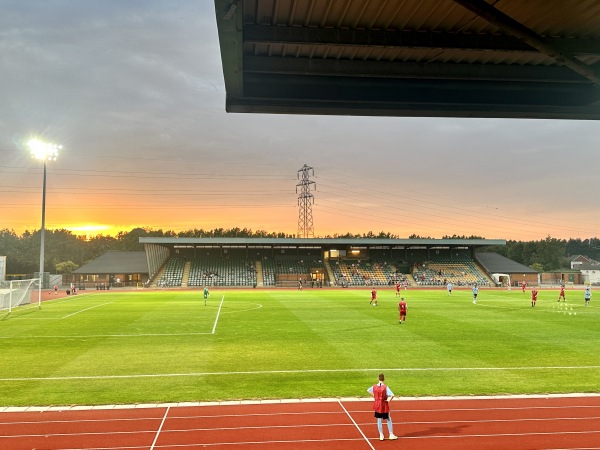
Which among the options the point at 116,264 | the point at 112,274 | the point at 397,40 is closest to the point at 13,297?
the point at 112,274

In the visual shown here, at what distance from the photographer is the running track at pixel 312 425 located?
1092cm

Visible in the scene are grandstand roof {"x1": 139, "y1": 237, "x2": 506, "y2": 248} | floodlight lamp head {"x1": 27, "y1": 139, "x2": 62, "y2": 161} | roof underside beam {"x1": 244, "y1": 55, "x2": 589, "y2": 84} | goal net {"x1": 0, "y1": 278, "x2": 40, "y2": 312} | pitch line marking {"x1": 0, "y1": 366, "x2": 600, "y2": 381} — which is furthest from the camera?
grandstand roof {"x1": 139, "y1": 237, "x2": 506, "y2": 248}

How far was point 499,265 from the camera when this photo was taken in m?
91.5

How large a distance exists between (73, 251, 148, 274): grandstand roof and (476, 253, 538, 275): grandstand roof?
6098cm

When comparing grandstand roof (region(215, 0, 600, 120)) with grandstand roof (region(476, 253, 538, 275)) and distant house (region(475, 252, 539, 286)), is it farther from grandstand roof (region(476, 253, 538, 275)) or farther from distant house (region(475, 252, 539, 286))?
grandstand roof (region(476, 253, 538, 275))

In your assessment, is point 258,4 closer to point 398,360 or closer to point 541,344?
point 398,360

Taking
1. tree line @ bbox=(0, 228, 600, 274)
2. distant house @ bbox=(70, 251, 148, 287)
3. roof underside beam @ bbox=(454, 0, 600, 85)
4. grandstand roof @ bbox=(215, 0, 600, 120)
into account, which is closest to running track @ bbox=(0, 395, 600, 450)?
grandstand roof @ bbox=(215, 0, 600, 120)

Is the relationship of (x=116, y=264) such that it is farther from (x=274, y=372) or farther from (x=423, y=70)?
(x=423, y=70)

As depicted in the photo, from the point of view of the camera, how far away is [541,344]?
919 inches

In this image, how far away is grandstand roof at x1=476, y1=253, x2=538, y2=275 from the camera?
290 feet

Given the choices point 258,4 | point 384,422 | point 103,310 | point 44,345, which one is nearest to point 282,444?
point 384,422

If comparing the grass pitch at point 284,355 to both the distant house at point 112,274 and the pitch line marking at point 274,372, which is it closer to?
the pitch line marking at point 274,372

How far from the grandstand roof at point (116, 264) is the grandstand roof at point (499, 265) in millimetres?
60979

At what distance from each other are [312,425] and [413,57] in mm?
9289
